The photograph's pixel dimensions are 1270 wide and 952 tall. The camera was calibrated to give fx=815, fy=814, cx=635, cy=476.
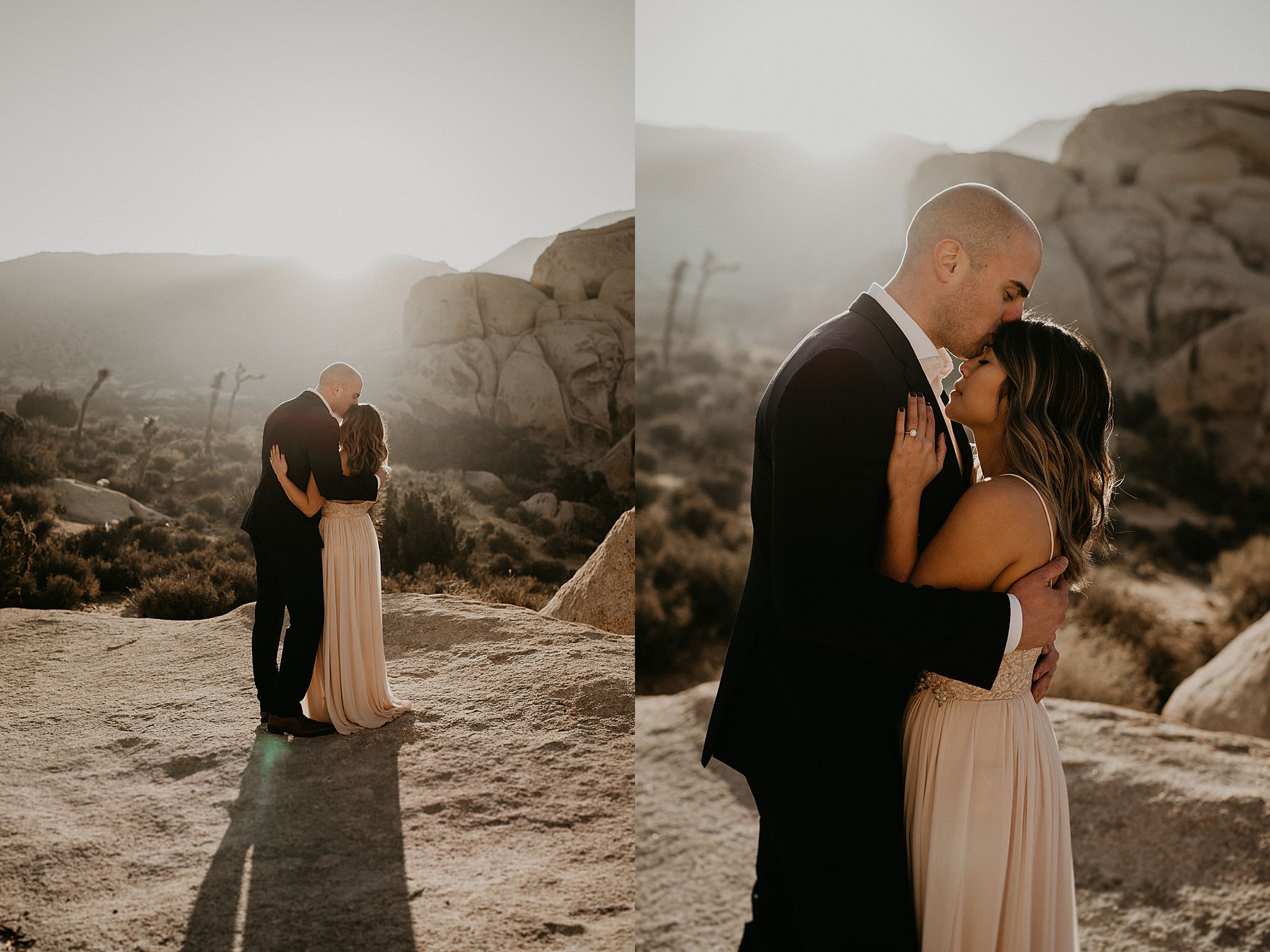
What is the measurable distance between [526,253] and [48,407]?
287 inches

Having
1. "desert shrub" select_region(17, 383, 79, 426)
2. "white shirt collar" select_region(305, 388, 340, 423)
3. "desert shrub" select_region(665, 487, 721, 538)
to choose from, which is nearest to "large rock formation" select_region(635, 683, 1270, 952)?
"white shirt collar" select_region(305, 388, 340, 423)

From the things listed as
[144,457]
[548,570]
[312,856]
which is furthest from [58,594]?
[548,570]

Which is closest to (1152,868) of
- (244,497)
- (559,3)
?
(244,497)

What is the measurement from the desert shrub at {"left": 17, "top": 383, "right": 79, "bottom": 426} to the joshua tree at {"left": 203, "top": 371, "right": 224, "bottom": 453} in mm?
839

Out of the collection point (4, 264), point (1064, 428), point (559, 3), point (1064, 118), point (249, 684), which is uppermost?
point (1064, 118)

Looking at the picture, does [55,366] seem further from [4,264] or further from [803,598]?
[803,598]

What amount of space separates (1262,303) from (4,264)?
64.3 feet

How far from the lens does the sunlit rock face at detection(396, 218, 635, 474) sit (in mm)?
10609

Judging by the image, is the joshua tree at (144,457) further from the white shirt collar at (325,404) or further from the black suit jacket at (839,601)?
the black suit jacket at (839,601)

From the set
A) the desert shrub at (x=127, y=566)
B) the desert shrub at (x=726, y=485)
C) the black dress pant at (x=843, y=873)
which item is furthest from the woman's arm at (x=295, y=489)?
the desert shrub at (x=726, y=485)

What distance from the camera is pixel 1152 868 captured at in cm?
333

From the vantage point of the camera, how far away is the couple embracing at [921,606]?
1.24 meters

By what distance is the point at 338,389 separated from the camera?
Result: 4.34 metres

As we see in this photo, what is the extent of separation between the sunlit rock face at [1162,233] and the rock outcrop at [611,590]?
1288 centimetres
